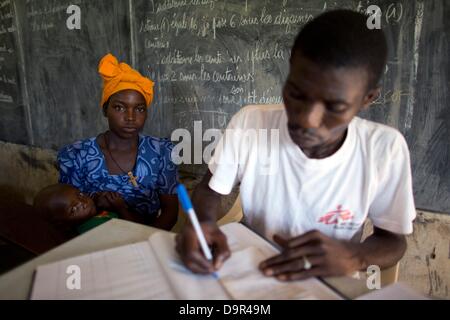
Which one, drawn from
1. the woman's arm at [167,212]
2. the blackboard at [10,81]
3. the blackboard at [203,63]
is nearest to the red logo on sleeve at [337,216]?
the woman's arm at [167,212]

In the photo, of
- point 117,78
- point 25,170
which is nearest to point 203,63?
point 117,78

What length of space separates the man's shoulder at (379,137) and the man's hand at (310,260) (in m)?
0.41

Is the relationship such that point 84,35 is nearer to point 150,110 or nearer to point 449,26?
point 150,110

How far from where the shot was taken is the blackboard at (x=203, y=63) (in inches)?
69.7

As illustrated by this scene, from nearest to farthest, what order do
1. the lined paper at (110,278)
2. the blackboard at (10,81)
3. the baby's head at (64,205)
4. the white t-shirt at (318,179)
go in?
the lined paper at (110,278) < the white t-shirt at (318,179) < the baby's head at (64,205) < the blackboard at (10,81)

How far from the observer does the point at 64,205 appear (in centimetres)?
154

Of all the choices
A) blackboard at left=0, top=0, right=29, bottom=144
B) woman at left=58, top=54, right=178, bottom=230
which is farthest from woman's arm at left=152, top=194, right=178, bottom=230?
blackboard at left=0, top=0, right=29, bottom=144

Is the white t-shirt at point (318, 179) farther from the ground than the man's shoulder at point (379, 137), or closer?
closer

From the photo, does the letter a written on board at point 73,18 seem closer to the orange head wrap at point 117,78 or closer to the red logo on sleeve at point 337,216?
the orange head wrap at point 117,78

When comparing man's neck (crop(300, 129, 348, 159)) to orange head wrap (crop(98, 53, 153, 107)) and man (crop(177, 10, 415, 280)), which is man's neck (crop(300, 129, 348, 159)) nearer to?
man (crop(177, 10, 415, 280))

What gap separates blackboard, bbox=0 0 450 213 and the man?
0.87m

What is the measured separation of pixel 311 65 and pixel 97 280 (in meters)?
0.70

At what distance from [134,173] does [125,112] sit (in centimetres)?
33
